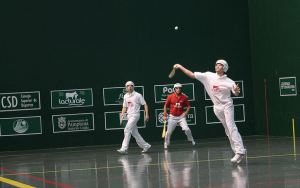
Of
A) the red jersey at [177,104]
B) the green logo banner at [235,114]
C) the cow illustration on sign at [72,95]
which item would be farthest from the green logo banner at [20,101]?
the green logo banner at [235,114]

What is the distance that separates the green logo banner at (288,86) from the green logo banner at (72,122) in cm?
602

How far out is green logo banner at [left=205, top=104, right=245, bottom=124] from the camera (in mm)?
15819

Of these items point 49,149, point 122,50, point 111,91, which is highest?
point 122,50

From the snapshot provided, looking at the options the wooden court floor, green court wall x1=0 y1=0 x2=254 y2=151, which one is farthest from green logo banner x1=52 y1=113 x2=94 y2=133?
the wooden court floor

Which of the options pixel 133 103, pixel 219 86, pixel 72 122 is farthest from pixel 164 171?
pixel 72 122

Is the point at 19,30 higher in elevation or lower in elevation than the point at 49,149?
higher

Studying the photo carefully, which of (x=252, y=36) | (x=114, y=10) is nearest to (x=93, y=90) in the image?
(x=114, y=10)

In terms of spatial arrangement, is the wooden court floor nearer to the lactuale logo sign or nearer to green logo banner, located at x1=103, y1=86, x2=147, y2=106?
the lactuale logo sign

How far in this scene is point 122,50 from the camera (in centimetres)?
1519

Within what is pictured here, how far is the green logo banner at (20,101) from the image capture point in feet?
46.6

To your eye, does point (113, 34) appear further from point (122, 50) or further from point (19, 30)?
point (19, 30)

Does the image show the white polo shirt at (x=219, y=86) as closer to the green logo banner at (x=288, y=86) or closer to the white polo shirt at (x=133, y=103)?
the white polo shirt at (x=133, y=103)

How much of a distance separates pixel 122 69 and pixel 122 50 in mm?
609

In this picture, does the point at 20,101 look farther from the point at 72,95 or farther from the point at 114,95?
the point at 114,95
